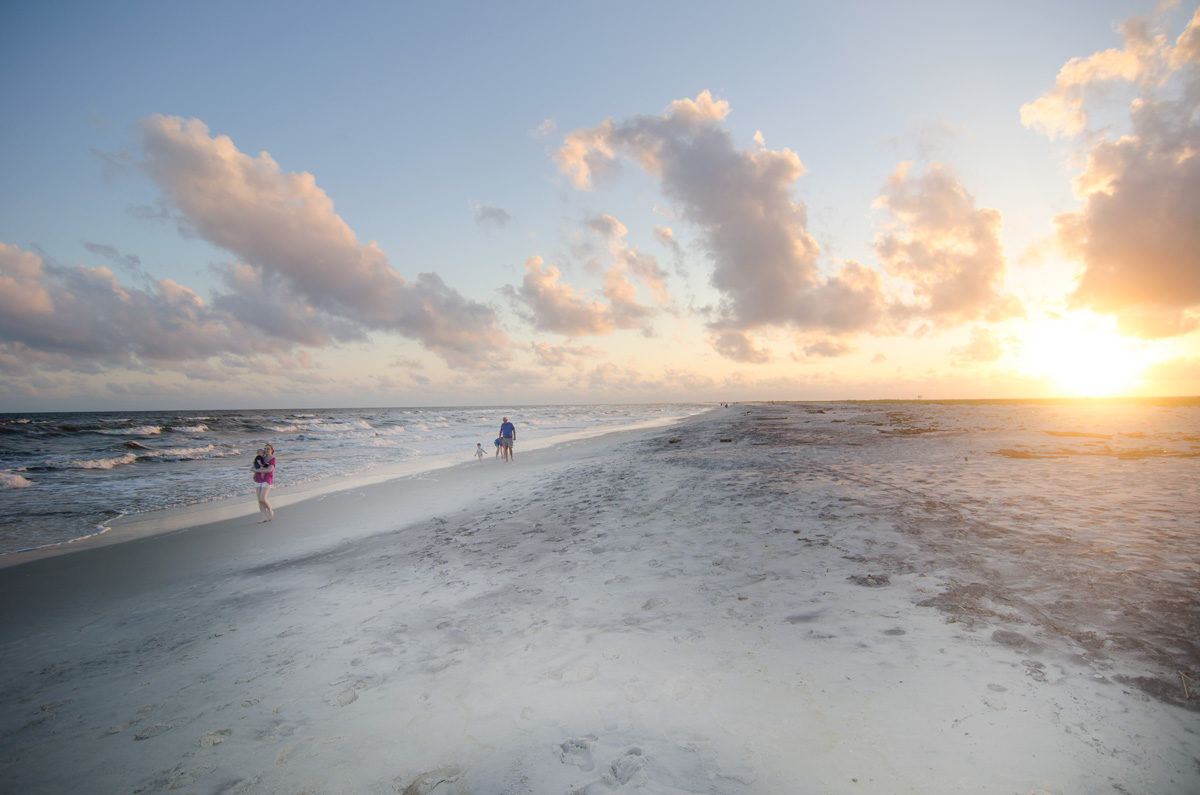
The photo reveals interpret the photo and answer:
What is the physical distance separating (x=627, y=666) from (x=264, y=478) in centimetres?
1246

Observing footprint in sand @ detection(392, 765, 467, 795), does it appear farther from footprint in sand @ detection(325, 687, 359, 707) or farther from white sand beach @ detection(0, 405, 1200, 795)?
footprint in sand @ detection(325, 687, 359, 707)

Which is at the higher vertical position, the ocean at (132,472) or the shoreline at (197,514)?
the ocean at (132,472)

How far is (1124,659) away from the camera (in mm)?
4113

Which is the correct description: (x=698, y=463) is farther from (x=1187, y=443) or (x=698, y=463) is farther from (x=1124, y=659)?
(x=1187, y=443)

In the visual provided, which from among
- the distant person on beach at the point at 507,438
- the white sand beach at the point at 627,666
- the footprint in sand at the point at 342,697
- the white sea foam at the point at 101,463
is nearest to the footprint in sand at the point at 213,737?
the white sand beach at the point at 627,666

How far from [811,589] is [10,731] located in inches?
337

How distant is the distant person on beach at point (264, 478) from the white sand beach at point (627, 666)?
11.5 feet

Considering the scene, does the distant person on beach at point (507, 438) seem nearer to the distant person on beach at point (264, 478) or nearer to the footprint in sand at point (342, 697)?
the distant person on beach at point (264, 478)

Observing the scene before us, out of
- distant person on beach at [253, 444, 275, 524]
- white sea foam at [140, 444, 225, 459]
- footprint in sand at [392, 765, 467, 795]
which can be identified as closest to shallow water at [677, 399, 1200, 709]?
footprint in sand at [392, 765, 467, 795]

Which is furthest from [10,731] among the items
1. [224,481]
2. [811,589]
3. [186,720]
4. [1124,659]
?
[224,481]

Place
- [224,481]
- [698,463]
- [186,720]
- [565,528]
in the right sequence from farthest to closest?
[224,481], [698,463], [565,528], [186,720]

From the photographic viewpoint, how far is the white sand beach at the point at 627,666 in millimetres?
3402

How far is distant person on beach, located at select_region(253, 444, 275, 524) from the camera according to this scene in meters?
12.7

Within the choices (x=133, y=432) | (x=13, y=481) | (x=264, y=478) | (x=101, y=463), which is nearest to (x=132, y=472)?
(x=13, y=481)
